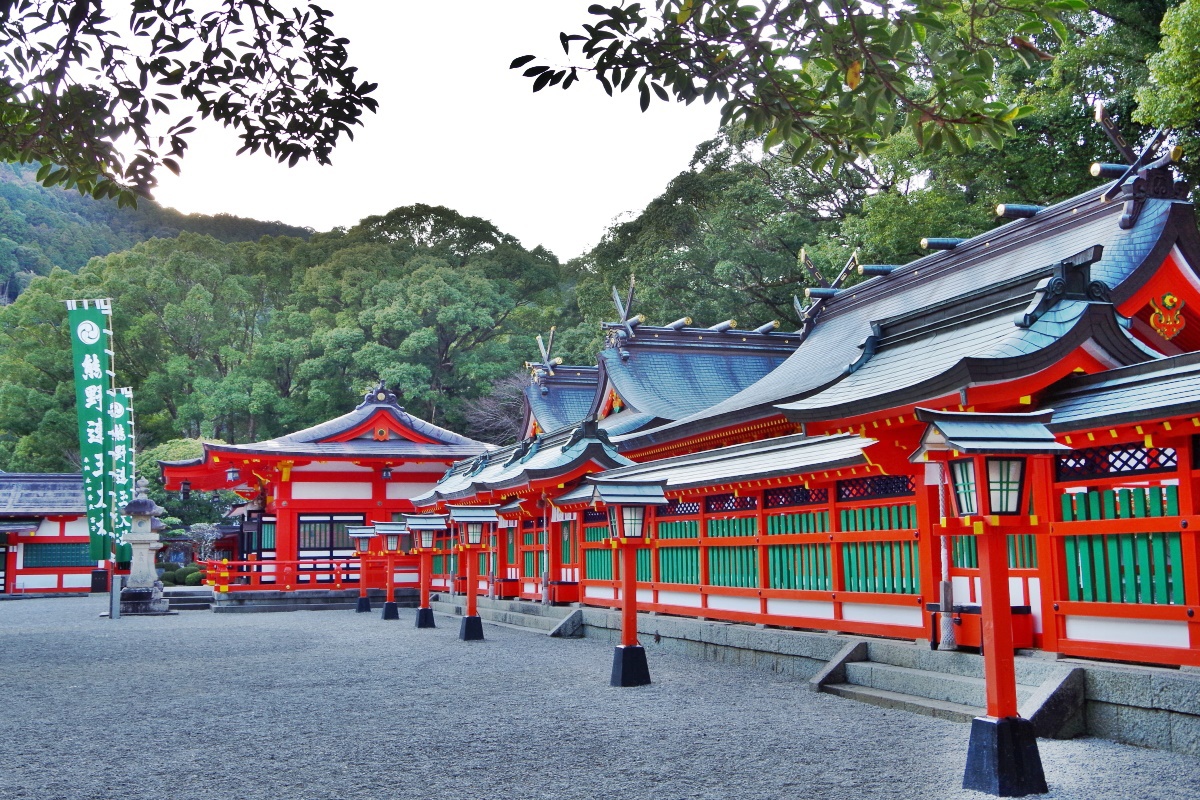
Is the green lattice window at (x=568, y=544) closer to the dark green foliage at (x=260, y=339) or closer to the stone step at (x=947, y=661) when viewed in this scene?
the stone step at (x=947, y=661)

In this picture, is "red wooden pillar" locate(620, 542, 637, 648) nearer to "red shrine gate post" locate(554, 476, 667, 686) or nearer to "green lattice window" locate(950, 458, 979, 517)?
"red shrine gate post" locate(554, 476, 667, 686)

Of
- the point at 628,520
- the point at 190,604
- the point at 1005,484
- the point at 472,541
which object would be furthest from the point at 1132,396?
the point at 190,604

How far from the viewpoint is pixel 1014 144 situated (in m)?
23.0

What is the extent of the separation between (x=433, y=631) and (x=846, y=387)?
11.5m

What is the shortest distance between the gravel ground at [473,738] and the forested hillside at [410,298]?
1689cm

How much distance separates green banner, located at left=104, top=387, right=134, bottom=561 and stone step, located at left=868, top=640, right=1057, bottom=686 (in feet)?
57.7

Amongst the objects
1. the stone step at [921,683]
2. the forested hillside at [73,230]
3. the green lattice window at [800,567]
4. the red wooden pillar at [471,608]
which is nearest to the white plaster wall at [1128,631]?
the stone step at [921,683]

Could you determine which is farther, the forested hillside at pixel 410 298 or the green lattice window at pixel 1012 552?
the forested hillside at pixel 410 298

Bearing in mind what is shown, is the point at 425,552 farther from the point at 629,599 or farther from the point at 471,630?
the point at 629,599

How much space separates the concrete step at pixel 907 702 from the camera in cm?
870

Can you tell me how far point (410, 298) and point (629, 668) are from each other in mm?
39815

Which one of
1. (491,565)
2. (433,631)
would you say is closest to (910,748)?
(433,631)

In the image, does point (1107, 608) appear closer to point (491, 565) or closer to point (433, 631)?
point (433, 631)

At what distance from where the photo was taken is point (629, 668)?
11.3 meters
